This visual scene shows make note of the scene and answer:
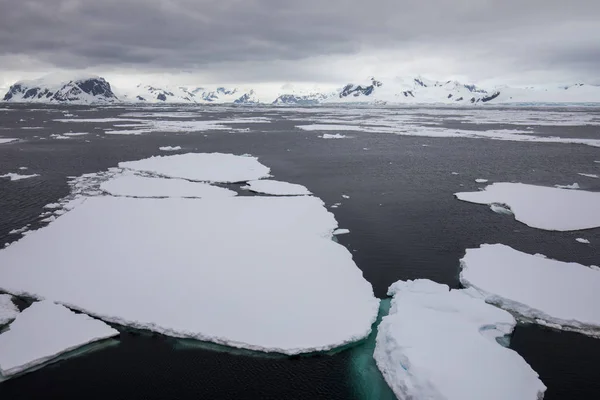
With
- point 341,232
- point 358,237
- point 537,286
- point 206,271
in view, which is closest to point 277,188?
point 341,232

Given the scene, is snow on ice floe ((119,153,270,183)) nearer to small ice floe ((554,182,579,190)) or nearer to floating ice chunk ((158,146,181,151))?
floating ice chunk ((158,146,181,151))

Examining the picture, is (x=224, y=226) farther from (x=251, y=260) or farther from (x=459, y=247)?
(x=459, y=247)

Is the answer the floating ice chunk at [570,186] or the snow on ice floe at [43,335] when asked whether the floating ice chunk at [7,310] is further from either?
the floating ice chunk at [570,186]

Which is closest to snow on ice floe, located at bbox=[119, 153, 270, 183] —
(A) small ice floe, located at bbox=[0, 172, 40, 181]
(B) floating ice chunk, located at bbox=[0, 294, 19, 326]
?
(A) small ice floe, located at bbox=[0, 172, 40, 181]

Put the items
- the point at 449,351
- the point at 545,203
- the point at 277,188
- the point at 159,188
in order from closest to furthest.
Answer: the point at 449,351 < the point at 545,203 < the point at 159,188 < the point at 277,188

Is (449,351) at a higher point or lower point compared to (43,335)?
lower

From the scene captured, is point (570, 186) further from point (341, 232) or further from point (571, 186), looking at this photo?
point (341, 232)
